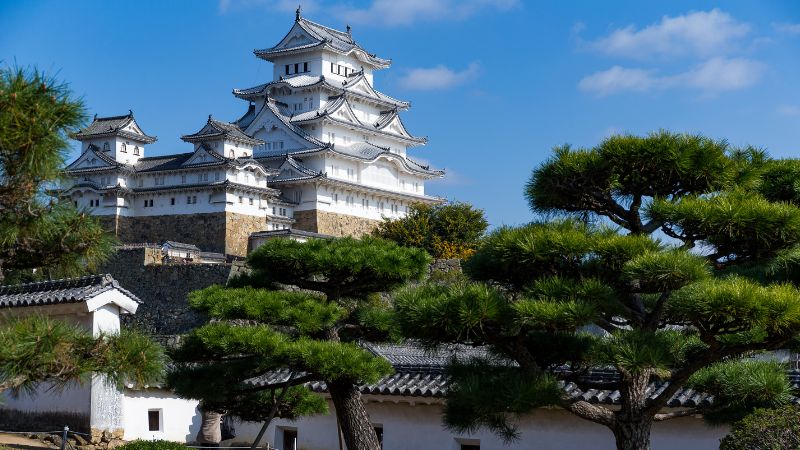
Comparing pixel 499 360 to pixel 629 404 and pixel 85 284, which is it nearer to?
pixel 629 404

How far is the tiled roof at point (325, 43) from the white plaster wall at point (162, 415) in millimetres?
30613

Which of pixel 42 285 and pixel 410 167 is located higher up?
pixel 410 167

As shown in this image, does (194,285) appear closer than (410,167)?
Yes

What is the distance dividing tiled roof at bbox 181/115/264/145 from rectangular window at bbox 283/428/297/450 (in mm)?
24899

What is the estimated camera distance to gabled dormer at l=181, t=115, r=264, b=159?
124 ft

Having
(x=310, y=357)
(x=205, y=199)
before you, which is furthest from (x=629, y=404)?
(x=205, y=199)

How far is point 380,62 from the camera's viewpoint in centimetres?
4847

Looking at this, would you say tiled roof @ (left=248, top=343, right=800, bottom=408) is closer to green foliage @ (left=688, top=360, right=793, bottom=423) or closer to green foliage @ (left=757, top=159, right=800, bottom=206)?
green foliage @ (left=688, top=360, right=793, bottom=423)

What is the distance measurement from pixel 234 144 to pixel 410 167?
8.22 m

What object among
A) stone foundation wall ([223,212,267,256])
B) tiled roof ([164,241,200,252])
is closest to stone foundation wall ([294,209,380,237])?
stone foundation wall ([223,212,267,256])

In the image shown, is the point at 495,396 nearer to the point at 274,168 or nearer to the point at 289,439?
the point at 289,439

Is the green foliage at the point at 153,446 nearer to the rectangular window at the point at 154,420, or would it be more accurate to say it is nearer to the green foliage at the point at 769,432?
the rectangular window at the point at 154,420

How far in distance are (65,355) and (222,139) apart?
3264 cm

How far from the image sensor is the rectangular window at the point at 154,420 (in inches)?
587
